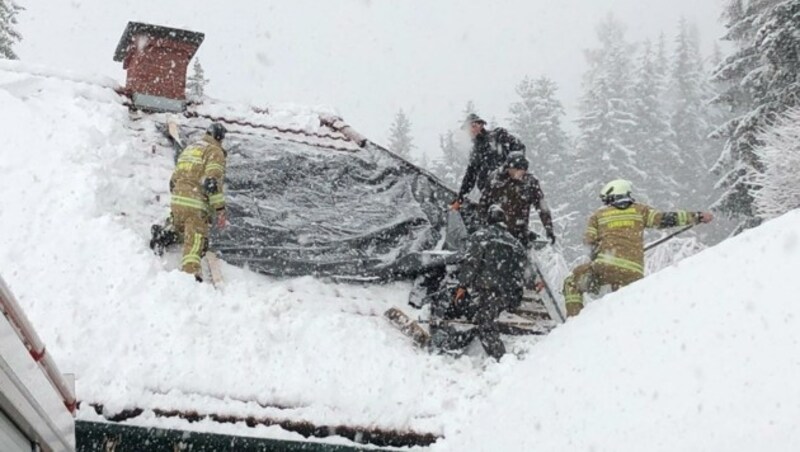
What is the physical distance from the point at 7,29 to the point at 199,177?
61.3 feet

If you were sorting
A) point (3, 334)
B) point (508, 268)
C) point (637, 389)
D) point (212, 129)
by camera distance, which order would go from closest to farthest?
point (3, 334), point (637, 389), point (508, 268), point (212, 129)

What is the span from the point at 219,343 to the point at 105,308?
89cm

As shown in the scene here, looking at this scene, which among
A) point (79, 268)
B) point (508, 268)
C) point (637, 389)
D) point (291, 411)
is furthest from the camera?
point (508, 268)

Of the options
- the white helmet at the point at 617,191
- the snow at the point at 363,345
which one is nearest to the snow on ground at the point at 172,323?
the snow at the point at 363,345

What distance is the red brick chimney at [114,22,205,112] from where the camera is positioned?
9.50 m

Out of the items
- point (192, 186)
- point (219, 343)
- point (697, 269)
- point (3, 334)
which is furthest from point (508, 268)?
point (3, 334)

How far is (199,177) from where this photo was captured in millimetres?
6805

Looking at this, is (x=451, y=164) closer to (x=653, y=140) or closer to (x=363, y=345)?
(x=653, y=140)

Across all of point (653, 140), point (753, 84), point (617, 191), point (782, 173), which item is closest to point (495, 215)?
point (617, 191)

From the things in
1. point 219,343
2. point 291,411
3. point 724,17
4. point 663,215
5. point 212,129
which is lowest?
point 291,411

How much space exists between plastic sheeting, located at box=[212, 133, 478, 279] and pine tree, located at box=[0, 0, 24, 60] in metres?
16.1

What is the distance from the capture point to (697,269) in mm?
5504

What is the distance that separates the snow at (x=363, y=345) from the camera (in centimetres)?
410

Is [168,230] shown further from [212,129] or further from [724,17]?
[724,17]
